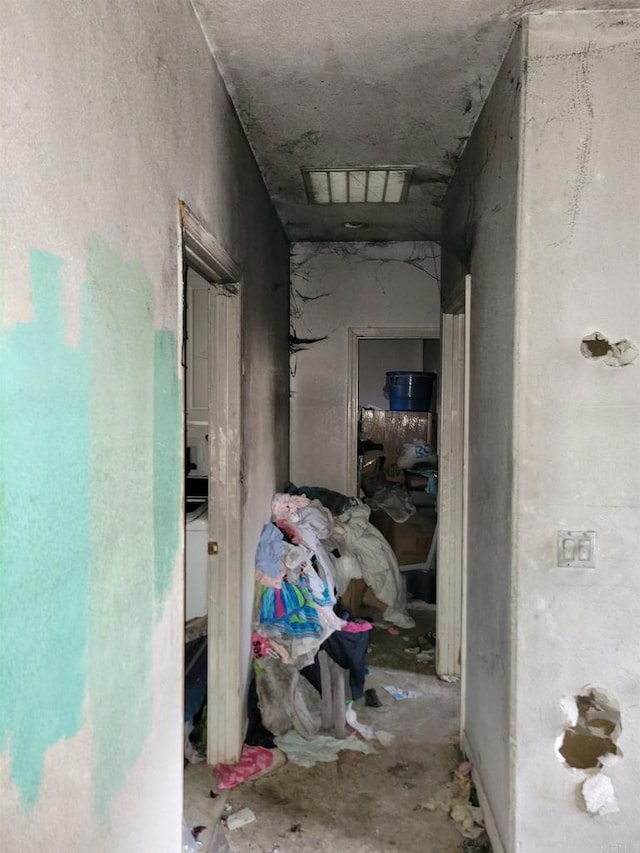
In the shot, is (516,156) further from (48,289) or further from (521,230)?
(48,289)

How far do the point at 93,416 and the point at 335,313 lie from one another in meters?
3.41

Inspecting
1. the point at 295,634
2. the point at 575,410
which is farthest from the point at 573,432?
the point at 295,634

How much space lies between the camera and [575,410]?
1812 millimetres

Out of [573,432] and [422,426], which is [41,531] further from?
[422,426]

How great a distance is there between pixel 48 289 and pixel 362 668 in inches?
101

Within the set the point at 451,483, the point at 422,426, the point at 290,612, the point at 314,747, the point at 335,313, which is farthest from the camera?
the point at 422,426

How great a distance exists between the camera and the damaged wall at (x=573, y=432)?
69.8 inches

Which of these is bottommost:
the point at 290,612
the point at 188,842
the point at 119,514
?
the point at 188,842

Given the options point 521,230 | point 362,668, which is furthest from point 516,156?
point 362,668

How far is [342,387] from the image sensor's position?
441cm

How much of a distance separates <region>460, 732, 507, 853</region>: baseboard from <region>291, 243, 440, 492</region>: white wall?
2166 mm

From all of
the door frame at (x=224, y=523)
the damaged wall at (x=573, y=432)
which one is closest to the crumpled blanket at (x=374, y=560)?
the door frame at (x=224, y=523)

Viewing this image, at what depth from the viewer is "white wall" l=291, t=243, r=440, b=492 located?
432 centimetres

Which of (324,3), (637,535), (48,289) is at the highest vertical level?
(324,3)
